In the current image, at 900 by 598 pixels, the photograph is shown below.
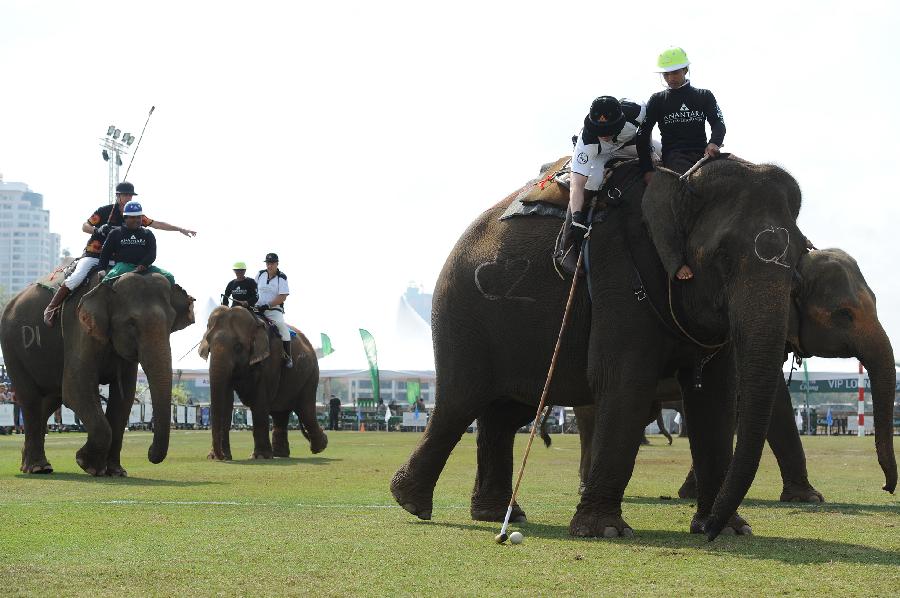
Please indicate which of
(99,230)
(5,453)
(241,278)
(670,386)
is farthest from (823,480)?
(5,453)

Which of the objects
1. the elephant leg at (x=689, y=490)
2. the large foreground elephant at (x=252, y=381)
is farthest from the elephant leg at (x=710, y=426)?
the large foreground elephant at (x=252, y=381)

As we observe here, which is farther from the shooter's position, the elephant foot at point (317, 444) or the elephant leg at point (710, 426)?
the elephant foot at point (317, 444)

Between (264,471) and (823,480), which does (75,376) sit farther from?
(823,480)

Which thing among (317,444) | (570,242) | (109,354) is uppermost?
(570,242)

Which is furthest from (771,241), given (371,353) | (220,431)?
(371,353)

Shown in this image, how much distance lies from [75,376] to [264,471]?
138 inches

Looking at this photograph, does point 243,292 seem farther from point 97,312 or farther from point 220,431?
point 97,312

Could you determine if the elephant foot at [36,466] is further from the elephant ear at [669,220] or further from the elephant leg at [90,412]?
the elephant ear at [669,220]

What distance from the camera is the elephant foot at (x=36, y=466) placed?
19.1m

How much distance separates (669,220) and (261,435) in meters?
18.4

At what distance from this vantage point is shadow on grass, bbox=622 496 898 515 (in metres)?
13.5

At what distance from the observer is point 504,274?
38.4 feet

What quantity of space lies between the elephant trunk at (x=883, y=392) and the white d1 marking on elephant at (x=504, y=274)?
3134 mm

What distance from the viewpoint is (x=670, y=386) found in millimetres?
14133
